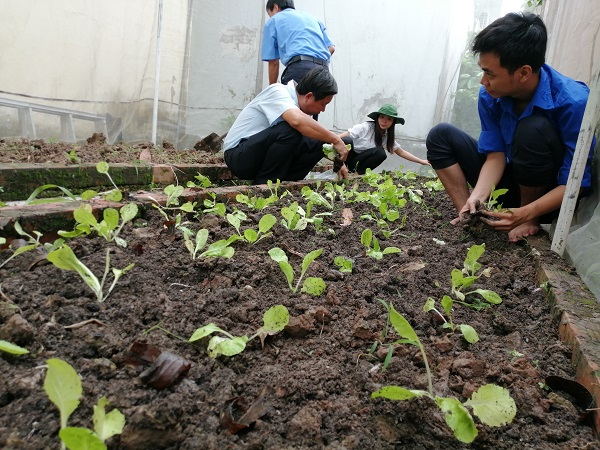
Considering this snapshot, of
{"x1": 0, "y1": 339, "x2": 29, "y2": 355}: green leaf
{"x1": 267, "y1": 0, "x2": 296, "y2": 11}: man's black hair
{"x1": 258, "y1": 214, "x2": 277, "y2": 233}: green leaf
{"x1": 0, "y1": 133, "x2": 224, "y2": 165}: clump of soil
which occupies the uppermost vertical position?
{"x1": 267, "y1": 0, "x2": 296, "y2": 11}: man's black hair

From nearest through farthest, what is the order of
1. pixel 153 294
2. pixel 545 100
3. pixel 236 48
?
1. pixel 153 294
2. pixel 545 100
3. pixel 236 48

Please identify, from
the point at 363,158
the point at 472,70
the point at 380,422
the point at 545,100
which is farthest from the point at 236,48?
the point at 380,422

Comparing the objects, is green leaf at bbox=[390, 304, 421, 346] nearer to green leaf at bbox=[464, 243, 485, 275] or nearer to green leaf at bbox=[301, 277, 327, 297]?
green leaf at bbox=[301, 277, 327, 297]

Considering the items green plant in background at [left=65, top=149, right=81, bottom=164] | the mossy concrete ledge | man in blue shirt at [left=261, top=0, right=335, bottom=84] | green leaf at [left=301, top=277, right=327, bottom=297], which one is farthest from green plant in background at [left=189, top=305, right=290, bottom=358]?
man in blue shirt at [left=261, top=0, right=335, bottom=84]

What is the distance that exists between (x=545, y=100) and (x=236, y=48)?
500 cm

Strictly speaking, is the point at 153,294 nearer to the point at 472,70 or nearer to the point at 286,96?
the point at 286,96

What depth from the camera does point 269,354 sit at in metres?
0.96

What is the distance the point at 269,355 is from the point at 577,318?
2.65ft

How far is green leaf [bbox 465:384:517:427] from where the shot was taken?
77 cm

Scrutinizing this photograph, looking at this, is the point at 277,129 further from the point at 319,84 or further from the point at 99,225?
the point at 99,225

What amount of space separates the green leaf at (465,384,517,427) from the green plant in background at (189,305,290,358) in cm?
39

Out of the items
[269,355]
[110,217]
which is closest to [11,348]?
[269,355]

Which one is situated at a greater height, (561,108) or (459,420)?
(561,108)

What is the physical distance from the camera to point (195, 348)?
932 mm
